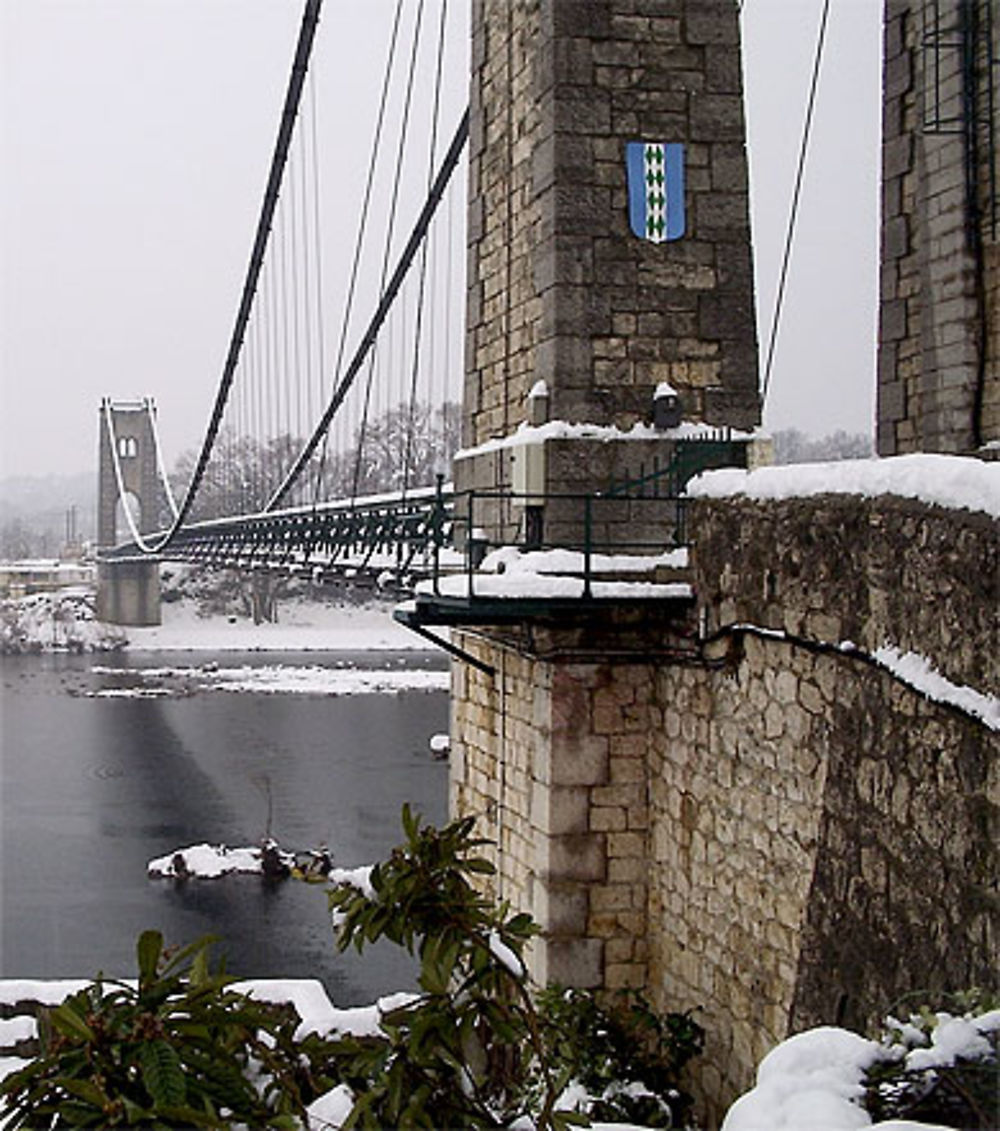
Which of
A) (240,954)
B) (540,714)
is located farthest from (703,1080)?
(240,954)

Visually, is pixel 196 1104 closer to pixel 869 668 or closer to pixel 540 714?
pixel 869 668

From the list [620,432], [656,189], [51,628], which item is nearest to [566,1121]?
[620,432]

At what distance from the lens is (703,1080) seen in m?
5.48

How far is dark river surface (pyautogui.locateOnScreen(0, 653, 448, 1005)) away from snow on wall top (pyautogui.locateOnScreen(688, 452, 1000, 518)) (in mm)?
8191

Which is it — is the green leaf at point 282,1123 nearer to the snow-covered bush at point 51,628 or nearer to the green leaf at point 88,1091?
the green leaf at point 88,1091

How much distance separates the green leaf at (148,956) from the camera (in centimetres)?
254

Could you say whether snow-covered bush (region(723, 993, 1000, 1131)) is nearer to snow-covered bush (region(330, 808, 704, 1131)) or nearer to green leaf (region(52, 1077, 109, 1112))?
snow-covered bush (region(330, 808, 704, 1131))

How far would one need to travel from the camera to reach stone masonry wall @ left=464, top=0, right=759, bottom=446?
6219 millimetres

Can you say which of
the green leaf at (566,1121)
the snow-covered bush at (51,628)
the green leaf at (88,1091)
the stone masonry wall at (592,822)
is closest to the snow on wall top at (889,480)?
the stone masonry wall at (592,822)

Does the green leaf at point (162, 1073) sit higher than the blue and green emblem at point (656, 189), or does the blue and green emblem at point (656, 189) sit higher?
the blue and green emblem at point (656, 189)

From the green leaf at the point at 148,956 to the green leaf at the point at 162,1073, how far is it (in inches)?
5.0

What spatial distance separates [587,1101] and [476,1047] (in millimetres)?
906

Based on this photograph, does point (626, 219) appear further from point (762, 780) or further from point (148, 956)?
point (148, 956)

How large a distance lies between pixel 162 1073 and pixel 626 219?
14.7ft
